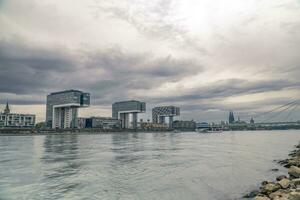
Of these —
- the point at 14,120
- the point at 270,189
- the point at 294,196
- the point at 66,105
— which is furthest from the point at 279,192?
the point at 14,120

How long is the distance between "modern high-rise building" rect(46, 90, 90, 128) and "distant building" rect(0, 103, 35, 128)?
20.6m

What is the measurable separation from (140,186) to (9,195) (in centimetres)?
843

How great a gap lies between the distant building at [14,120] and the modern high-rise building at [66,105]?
2062 cm

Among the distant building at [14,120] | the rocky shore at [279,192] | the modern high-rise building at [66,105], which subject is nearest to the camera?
the rocky shore at [279,192]

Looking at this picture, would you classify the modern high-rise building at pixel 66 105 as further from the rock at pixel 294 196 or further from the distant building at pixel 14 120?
the rock at pixel 294 196

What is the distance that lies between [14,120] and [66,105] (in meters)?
45.0

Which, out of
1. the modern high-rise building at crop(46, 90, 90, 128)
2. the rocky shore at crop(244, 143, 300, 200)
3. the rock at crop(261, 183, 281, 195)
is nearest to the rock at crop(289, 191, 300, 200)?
the rocky shore at crop(244, 143, 300, 200)

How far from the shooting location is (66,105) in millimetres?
174500

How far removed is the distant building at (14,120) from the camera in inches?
7280

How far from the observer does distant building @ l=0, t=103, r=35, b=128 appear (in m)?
185

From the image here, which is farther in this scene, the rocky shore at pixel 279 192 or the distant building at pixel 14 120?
the distant building at pixel 14 120

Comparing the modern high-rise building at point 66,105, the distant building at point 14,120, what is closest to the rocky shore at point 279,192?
the modern high-rise building at point 66,105

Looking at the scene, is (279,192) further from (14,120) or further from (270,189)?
(14,120)

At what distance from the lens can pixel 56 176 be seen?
2294 centimetres
